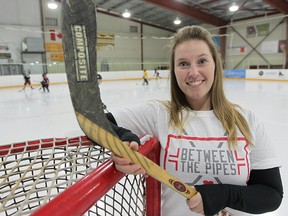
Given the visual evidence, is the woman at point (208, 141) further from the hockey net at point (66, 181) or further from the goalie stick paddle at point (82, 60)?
the goalie stick paddle at point (82, 60)

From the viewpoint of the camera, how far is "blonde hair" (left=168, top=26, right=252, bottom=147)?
965mm

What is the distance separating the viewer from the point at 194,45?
1.01 m

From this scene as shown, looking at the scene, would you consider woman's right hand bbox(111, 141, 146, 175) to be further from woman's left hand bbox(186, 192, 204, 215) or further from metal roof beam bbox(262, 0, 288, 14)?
metal roof beam bbox(262, 0, 288, 14)

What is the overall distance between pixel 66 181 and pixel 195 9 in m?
16.7

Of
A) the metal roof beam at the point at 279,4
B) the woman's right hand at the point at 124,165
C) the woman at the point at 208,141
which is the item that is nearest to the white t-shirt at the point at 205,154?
the woman at the point at 208,141

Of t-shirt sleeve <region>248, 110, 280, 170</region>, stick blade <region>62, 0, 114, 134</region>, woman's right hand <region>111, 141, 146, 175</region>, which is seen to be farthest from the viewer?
t-shirt sleeve <region>248, 110, 280, 170</region>

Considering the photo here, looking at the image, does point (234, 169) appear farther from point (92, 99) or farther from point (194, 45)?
point (92, 99)

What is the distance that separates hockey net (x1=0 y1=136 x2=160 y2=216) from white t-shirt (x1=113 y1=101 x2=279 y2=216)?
70mm

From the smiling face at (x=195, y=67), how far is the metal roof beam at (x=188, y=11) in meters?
12.6

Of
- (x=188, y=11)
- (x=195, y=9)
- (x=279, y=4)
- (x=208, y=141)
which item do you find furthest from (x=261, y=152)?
(x=195, y=9)

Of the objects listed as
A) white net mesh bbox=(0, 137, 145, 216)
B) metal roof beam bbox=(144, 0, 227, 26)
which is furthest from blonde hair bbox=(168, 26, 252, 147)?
metal roof beam bbox=(144, 0, 227, 26)

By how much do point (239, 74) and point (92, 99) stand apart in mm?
16218

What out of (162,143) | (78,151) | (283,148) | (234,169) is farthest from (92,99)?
(283,148)

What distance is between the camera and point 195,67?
39.0 inches
